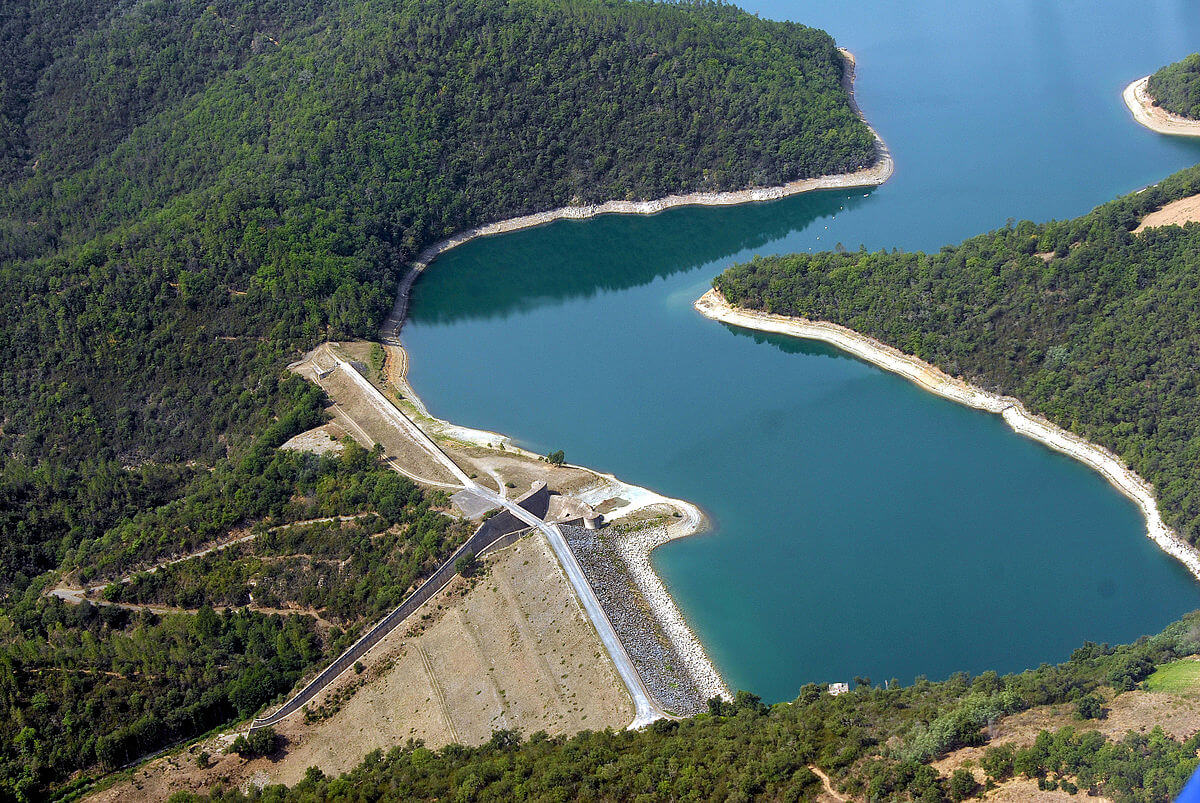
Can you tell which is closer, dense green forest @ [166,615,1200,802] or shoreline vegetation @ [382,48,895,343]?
dense green forest @ [166,615,1200,802]

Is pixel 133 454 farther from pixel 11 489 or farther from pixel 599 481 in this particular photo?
pixel 599 481

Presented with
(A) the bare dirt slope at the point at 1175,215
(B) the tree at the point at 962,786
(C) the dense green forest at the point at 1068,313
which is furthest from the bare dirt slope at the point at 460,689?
(A) the bare dirt slope at the point at 1175,215

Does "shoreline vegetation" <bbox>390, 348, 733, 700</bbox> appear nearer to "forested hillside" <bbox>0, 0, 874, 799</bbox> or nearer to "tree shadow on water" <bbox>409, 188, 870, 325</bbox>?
"forested hillside" <bbox>0, 0, 874, 799</bbox>

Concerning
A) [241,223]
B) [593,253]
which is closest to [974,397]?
[593,253]

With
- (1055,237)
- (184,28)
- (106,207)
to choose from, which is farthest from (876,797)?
(184,28)

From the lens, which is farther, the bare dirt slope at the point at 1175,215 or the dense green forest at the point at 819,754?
the bare dirt slope at the point at 1175,215

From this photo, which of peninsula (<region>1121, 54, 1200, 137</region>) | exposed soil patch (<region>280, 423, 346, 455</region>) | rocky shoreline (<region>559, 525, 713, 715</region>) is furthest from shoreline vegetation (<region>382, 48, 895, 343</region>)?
rocky shoreline (<region>559, 525, 713, 715</region>)

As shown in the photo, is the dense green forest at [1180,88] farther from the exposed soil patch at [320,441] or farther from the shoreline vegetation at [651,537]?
the exposed soil patch at [320,441]
